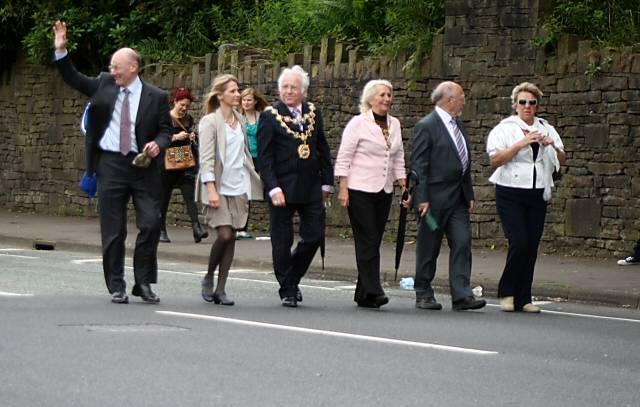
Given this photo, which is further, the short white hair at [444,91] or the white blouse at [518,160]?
the short white hair at [444,91]

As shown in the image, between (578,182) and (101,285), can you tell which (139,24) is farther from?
(101,285)

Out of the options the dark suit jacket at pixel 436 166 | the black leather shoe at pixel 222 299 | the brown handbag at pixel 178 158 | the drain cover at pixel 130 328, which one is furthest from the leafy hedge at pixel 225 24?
the drain cover at pixel 130 328

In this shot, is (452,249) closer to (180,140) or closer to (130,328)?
(130,328)

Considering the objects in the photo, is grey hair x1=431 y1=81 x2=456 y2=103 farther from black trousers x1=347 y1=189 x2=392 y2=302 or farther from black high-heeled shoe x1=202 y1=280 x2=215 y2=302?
black high-heeled shoe x1=202 y1=280 x2=215 y2=302

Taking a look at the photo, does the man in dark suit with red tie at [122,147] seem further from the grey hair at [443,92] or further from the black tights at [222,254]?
the grey hair at [443,92]

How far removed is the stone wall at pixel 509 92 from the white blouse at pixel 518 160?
5.24m

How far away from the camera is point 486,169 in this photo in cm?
1928

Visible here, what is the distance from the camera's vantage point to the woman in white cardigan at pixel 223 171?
40.6 ft

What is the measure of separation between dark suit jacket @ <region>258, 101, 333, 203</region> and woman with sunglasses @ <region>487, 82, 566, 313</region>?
1.48 m

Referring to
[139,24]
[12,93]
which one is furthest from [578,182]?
[12,93]

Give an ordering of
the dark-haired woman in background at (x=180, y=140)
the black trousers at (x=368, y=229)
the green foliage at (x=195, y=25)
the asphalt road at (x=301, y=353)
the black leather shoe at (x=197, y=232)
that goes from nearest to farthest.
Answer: the asphalt road at (x=301, y=353) → the black trousers at (x=368, y=229) → the dark-haired woman in background at (x=180, y=140) → the black leather shoe at (x=197, y=232) → the green foliage at (x=195, y=25)

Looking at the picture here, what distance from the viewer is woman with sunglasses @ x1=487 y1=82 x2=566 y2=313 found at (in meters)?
12.5

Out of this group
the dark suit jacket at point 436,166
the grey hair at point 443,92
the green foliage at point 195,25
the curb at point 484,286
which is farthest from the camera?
the green foliage at point 195,25

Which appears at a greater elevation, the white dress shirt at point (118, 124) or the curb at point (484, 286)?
the white dress shirt at point (118, 124)
